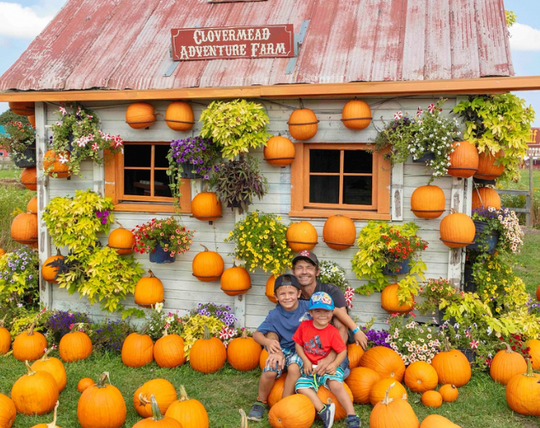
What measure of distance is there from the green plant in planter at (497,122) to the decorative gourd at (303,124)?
1546 mm

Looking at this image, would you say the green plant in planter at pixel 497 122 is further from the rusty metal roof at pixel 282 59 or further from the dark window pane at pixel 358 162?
the dark window pane at pixel 358 162

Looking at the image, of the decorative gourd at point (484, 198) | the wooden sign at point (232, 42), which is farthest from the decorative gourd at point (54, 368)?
the decorative gourd at point (484, 198)

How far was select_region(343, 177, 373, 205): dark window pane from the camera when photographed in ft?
19.8

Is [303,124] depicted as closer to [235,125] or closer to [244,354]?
[235,125]

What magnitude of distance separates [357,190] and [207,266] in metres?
2.02

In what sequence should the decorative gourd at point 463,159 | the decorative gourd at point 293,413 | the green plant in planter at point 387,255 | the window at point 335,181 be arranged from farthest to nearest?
the window at point 335,181
the green plant in planter at point 387,255
the decorative gourd at point 463,159
the decorative gourd at point 293,413

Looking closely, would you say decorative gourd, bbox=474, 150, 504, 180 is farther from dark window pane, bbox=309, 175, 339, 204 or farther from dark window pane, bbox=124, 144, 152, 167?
dark window pane, bbox=124, 144, 152, 167

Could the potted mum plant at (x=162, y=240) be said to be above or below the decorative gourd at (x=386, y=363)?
above

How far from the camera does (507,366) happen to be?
5.11 m

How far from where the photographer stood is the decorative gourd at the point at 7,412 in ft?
13.7

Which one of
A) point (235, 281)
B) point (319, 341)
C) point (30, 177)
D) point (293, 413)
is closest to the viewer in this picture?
point (293, 413)

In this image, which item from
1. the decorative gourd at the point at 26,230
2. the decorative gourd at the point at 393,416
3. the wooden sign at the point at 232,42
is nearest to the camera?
the decorative gourd at the point at 393,416

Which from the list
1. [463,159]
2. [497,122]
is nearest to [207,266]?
[463,159]

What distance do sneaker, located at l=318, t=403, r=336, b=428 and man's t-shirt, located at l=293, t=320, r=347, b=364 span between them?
0.40 metres
